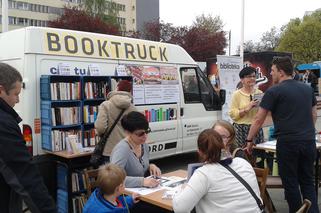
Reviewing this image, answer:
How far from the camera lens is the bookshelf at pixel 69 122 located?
5.31 metres

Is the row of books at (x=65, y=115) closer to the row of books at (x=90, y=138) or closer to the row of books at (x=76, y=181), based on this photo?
the row of books at (x=90, y=138)

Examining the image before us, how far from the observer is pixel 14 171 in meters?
2.08

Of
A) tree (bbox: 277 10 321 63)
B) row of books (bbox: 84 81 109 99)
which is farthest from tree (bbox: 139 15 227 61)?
row of books (bbox: 84 81 109 99)

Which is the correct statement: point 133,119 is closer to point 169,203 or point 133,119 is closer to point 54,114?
point 169,203

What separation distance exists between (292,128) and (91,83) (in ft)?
9.96

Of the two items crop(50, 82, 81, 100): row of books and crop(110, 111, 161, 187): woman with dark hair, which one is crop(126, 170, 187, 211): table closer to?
crop(110, 111, 161, 187): woman with dark hair

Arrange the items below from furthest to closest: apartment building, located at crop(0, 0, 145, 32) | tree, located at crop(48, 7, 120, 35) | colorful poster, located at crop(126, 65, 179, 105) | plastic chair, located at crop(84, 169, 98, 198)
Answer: apartment building, located at crop(0, 0, 145, 32) < tree, located at crop(48, 7, 120, 35) < colorful poster, located at crop(126, 65, 179, 105) < plastic chair, located at crop(84, 169, 98, 198)

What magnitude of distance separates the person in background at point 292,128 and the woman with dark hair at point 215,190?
167cm

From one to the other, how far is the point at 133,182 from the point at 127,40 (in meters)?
3.58

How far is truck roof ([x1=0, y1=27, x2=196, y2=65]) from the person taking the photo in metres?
5.36

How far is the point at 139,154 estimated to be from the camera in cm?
397

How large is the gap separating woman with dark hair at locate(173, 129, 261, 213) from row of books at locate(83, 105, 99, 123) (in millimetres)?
3398

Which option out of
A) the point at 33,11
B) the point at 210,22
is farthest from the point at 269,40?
the point at 33,11

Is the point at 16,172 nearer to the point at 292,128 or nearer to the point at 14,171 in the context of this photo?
the point at 14,171
